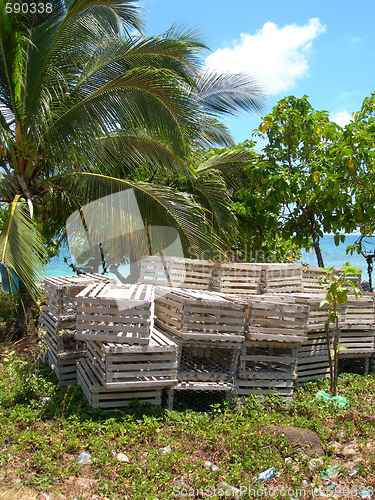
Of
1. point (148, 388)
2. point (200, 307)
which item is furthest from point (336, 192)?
point (148, 388)

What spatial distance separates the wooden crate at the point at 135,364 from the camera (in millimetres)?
4469

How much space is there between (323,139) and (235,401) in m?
6.28

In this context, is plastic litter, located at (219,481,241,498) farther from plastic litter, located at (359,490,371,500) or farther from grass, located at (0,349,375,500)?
plastic litter, located at (359,490,371,500)

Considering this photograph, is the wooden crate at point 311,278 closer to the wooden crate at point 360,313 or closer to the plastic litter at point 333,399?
the wooden crate at point 360,313

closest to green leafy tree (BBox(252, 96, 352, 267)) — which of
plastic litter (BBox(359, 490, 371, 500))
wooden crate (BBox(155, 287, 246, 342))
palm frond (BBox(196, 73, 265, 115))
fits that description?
palm frond (BBox(196, 73, 265, 115))

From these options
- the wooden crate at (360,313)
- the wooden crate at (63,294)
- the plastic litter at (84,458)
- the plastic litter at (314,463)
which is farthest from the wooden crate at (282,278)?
the plastic litter at (84,458)

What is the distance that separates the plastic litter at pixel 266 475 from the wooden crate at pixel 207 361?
152cm

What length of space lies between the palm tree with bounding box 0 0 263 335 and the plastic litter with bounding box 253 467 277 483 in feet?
12.9

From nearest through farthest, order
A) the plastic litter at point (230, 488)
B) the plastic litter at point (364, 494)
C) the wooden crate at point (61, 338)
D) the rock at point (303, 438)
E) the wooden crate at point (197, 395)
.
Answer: the plastic litter at point (230, 488), the plastic litter at point (364, 494), the rock at point (303, 438), the wooden crate at point (197, 395), the wooden crate at point (61, 338)

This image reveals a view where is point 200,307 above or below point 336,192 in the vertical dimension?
below

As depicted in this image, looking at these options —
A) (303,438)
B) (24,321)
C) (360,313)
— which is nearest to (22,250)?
(24,321)

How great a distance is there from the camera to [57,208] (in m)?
7.93

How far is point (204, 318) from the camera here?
16.4ft

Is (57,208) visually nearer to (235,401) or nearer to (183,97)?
(183,97)
